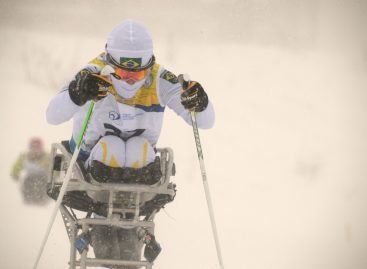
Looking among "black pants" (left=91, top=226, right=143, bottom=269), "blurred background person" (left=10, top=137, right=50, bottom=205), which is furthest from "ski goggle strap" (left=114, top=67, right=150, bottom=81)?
"blurred background person" (left=10, top=137, right=50, bottom=205)

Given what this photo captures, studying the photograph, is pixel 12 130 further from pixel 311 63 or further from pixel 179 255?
pixel 311 63

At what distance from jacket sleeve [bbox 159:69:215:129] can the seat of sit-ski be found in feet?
1.28

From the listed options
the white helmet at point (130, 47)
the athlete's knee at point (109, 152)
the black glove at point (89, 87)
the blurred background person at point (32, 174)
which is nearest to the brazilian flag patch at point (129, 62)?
the white helmet at point (130, 47)

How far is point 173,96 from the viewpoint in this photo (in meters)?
4.79

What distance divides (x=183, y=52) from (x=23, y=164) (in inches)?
151

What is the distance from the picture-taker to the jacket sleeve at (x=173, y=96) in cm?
474

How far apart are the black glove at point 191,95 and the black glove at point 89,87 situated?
19.7 inches

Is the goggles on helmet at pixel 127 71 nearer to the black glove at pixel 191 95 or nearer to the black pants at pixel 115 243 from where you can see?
the black glove at pixel 191 95

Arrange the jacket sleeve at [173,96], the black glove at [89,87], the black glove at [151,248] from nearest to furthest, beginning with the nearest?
the black glove at [89,87]
the black glove at [151,248]
the jacket sleeve at [173,96]

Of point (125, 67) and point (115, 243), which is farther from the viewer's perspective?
point (115, 243)

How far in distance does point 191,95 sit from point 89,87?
2.13 ft

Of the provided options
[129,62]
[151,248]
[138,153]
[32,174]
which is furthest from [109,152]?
[32,174]

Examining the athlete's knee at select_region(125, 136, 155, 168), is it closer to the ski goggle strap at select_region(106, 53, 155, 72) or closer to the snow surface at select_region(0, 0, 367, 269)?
the ski goggle strap at select_region(106, 53, 155, 72)

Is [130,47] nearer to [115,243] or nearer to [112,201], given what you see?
[112,201]
